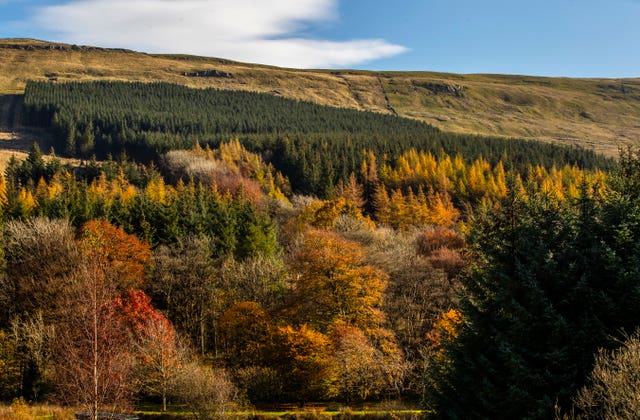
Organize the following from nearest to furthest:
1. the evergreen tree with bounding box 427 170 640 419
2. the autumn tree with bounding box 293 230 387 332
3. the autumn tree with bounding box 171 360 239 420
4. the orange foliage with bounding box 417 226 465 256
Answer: the evergreen tree with bounding box 427 170 640 419
the autumn tree with bounding box 171 360 239 420
the autumn tree with bounding box 293 230 387 332
the orange foliage with bounding box 417 226 465 256

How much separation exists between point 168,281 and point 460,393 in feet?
126

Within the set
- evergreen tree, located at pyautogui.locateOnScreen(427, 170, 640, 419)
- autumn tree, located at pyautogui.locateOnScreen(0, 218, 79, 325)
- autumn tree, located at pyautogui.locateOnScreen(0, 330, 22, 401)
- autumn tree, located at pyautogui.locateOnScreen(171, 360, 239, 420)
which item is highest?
evergreen tree, located at pyautogui.locateOnScreen(427, 170, 640, 419)

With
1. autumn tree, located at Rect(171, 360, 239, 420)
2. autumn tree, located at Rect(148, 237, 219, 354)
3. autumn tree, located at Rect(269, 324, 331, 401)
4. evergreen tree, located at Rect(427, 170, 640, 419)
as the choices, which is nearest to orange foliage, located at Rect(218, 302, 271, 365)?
autumn tree, located at Rect(269, 324, 331, 401)

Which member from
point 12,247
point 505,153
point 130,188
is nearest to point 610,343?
point 12,247

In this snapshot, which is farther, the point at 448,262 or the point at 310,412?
the point at 448,262

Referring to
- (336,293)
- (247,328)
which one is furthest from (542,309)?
(247,328)

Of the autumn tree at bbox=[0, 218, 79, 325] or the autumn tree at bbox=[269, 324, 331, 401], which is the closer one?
the autumn tree at bbox=[269, 324, 331, 401]

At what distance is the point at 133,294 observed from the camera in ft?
158

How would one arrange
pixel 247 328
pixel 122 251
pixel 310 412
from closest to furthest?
1. pixel 310 412
2. pixel 247 328
3. pixel 122 251

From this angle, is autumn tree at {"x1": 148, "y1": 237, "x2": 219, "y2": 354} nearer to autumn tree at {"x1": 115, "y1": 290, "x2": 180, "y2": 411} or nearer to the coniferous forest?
the coniferous forest

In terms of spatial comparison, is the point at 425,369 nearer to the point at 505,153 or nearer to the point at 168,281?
the point at 168,281

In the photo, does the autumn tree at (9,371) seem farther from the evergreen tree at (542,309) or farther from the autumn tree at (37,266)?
the evergreen tree at (542,309)

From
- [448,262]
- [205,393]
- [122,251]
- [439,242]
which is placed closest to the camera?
[205,393]

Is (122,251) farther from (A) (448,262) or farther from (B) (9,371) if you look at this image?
(A) (448,262)
